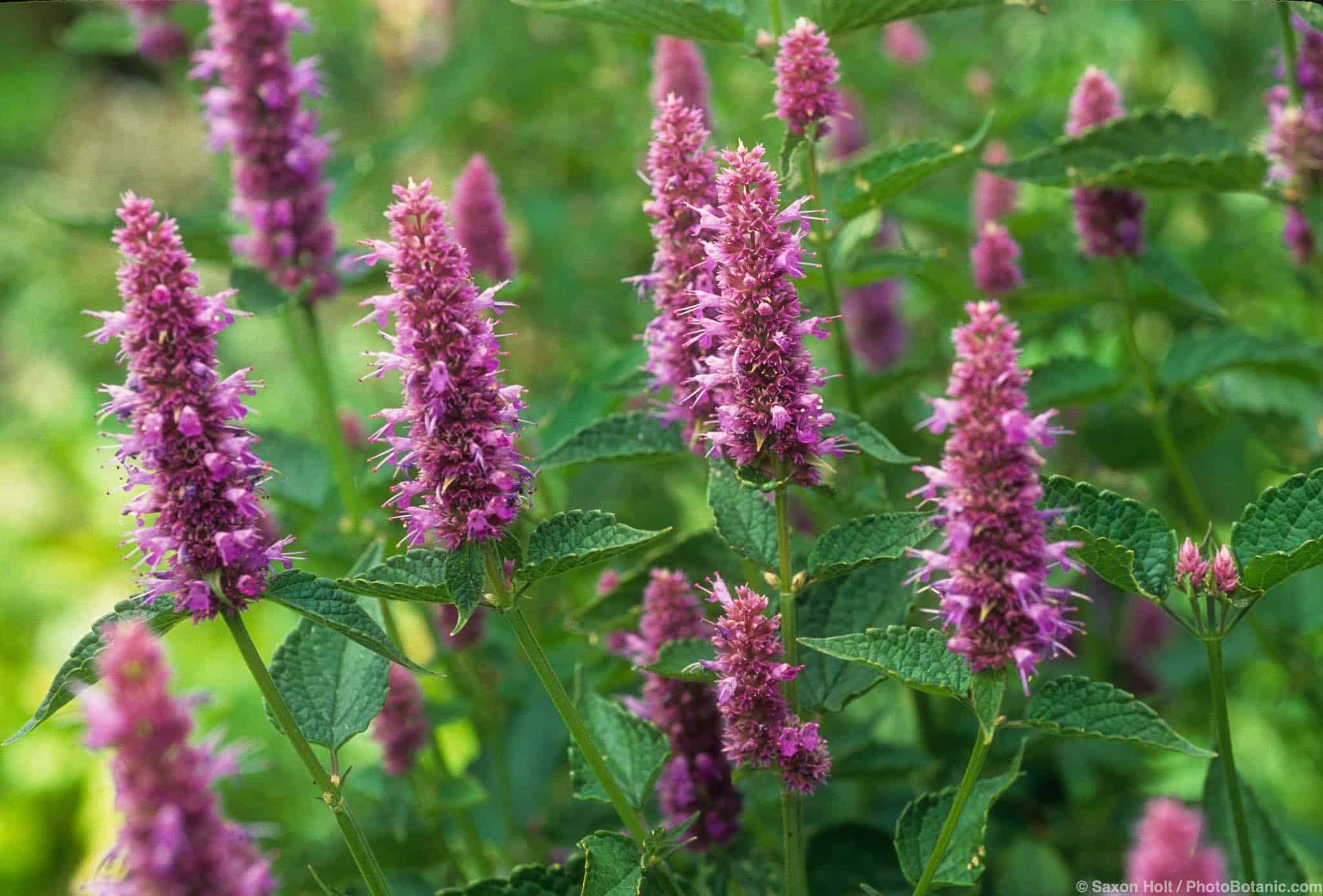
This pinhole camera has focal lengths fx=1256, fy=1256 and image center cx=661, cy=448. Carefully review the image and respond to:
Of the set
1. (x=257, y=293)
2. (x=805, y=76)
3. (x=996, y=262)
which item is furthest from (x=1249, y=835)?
(x=257, y=293)

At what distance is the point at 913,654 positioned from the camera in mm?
1357

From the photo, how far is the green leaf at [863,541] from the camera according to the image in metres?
1.44

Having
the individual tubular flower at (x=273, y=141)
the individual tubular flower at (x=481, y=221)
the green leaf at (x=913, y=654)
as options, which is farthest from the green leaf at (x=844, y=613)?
the individual tubular flower at (x=273, y=141)

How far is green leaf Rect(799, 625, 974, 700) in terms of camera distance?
1330 millimetres

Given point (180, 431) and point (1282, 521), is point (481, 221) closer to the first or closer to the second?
point (180, 431)

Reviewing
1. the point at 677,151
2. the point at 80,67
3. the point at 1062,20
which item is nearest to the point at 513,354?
the point at 1062,20

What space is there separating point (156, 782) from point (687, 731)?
38.2 inches

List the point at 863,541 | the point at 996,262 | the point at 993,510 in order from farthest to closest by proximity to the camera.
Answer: the point at 996,262 < the point at 863,541 < the point at 993,510

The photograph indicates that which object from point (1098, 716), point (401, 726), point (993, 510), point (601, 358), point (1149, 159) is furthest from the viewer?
point (601, 358)

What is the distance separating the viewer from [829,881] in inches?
75.2

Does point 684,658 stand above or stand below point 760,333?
below

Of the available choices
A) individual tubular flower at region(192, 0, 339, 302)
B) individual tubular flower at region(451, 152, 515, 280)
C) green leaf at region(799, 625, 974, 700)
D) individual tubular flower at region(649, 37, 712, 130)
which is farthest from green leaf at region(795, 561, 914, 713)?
Answer: individual tubular flower at region(192, 0, 339, 302)

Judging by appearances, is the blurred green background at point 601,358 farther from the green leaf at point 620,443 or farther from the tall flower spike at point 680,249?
the tall flower spike at point 680,249

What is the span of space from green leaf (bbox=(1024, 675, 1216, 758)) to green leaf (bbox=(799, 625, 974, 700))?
91mm
